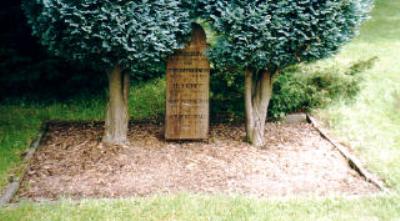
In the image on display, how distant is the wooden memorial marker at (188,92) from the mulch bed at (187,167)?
0.19 m

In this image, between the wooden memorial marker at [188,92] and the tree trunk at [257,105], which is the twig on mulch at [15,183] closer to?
the wooden memorial marker at [188,92]

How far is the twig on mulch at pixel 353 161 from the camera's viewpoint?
5.96 m

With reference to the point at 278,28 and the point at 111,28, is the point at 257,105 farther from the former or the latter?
the point at 111,28

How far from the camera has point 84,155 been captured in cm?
678

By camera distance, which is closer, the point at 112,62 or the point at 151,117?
the point at 112,62

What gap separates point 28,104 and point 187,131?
10.5ft

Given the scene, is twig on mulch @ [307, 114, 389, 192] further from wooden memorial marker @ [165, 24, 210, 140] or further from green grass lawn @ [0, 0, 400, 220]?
wooden memorial marker @ [165, 24, 210, 140]

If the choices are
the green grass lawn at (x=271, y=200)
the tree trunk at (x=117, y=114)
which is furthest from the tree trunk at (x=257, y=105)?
the tree trunk at (x=117, y=114)

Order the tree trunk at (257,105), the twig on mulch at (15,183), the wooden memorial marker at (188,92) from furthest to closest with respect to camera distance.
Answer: the tree trunk at (257,105), the wooden memorial marker at (188,92), the twig on mulch at (15,183)

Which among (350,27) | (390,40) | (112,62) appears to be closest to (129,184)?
(112,62)

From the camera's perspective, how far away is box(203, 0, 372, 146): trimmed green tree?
6.21 m

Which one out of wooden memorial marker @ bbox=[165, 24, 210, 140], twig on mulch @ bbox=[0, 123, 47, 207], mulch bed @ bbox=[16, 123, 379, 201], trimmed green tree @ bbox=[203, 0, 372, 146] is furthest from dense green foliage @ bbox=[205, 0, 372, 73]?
twig on mulch @ bbox=[0, 123, 47, 207]

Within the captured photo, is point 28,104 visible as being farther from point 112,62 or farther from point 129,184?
point 129,184

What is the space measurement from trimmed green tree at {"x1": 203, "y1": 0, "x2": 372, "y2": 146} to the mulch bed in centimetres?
107
